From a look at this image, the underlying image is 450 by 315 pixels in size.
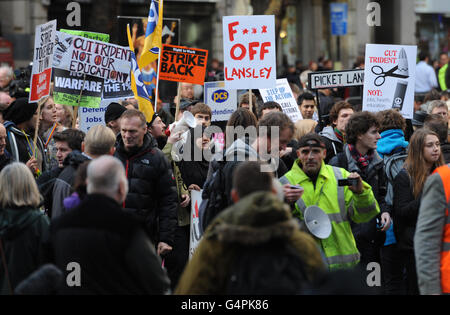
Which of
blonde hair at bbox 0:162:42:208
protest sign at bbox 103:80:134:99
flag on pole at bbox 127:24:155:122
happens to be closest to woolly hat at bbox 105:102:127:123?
flag on pole at bbox 127:24:155:122

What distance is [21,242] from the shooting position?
4938mm

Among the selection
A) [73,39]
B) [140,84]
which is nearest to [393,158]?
[140,84]

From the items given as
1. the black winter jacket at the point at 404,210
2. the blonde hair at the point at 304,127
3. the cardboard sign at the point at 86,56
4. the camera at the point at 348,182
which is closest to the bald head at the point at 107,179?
the camera at the point at 348,182

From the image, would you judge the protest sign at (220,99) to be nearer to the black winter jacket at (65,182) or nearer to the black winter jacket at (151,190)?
the black winter jacket at (151,190)

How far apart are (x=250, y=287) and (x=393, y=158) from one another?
389cm

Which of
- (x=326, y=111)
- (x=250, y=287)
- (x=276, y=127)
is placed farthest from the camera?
(x=326, y=111)

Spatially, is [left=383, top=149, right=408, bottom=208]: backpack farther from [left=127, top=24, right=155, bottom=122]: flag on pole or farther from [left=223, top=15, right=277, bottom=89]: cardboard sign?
[left=127, top=24, right=155, bottom=122]: flag on pole

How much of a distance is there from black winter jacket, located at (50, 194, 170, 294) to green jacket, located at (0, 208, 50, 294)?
58 centimetres

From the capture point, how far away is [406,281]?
23.0 ft

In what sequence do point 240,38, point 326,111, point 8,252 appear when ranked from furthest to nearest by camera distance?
point 326,111 < point 240,38 < point 8,252

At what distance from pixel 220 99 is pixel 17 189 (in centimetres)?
617

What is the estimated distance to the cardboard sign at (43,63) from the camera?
8.41 m

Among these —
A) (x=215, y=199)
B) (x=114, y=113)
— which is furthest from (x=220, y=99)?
(x=215, y=199)
